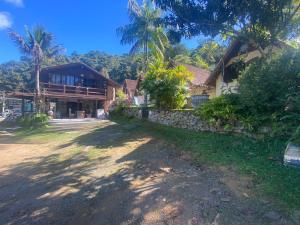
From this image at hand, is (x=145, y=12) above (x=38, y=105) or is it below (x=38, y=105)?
above

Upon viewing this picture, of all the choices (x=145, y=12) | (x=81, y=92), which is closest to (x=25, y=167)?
(x=145, y=12)

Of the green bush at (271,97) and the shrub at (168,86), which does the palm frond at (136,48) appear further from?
the green bush at (271,97)

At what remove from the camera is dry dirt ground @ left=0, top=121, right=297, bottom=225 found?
445 cm

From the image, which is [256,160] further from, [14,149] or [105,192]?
[14,149]

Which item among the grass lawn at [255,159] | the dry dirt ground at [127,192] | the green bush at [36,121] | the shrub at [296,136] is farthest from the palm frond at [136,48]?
the shrub at [296,136]

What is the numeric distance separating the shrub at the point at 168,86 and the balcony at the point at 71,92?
15408mm

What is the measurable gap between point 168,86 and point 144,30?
10.4m

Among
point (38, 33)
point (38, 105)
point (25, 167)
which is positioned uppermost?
point (38, 33)

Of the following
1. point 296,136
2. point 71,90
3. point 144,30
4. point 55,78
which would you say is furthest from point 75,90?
point 296,136

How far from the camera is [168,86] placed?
14086 mm

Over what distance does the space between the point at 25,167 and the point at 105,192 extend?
14.5 ft

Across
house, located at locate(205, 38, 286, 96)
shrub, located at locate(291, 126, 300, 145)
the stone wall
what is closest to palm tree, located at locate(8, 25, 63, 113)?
the stone wall

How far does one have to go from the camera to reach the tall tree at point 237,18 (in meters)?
8.84

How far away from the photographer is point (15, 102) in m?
53.0
